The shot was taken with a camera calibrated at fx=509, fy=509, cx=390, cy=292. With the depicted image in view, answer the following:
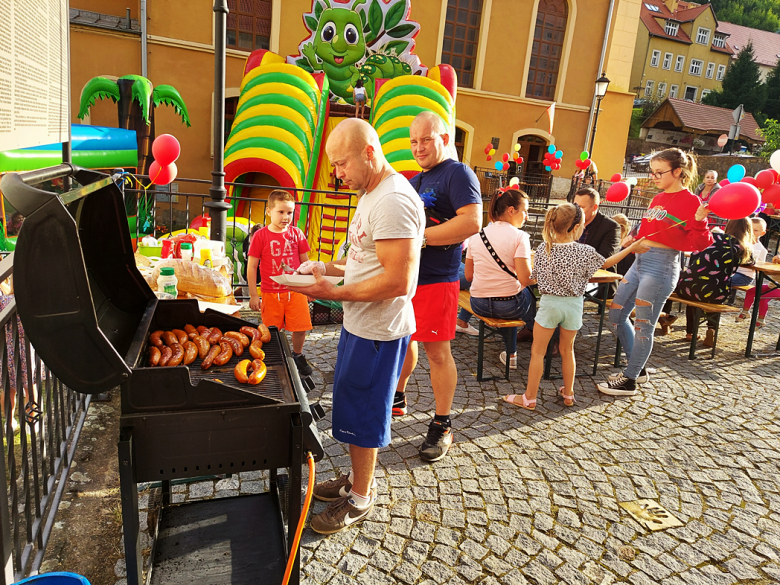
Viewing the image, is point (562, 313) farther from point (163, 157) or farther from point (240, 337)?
point (163, 157)

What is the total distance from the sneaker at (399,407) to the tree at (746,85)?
2281 inches

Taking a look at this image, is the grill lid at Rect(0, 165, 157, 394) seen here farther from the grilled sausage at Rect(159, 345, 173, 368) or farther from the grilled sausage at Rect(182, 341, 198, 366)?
the grilled sausage at Rect(182, 341, 198, 366)

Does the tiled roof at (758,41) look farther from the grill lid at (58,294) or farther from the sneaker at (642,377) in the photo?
the grill lid at (58,294)

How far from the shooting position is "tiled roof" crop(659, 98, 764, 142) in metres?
44.3

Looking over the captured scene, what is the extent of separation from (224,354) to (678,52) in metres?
69.3

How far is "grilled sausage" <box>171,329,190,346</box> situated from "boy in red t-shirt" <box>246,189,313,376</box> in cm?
197

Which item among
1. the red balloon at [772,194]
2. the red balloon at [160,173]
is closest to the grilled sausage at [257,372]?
the red balloon at [160,173]

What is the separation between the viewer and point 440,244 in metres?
3.35

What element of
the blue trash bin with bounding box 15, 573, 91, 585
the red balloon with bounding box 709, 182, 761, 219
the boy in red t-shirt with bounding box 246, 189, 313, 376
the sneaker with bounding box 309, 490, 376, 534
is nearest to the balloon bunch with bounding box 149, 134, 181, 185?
the boy in red t-shirt with bounding box 246, 189, 313, 376

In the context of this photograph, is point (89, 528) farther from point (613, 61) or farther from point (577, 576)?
point (613, 61)

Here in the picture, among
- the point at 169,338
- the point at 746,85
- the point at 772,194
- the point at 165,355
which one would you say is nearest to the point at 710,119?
the point at 746,85

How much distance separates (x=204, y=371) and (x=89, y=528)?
3.94 feet

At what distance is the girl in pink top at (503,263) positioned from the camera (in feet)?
15.7

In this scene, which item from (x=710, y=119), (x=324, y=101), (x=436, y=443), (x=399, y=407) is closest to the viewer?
(x=436, y=443)
